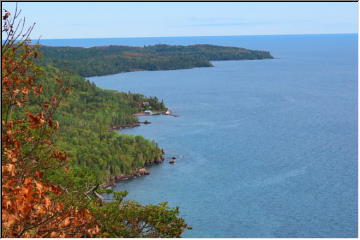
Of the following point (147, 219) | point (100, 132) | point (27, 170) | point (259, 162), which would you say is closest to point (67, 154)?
point (147, 219)

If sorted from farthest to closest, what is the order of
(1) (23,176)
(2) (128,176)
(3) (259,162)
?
(3) (259,162), (2) (128,176), (1) (23,176)

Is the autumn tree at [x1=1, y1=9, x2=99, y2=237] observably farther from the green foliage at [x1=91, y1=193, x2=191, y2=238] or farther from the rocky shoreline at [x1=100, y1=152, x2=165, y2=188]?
the rocky shoreline at [x1=100, y1=152, x2=165, y2=188]

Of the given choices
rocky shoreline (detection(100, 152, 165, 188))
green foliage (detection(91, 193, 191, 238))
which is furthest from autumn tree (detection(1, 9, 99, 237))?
rocky shoreline (detection(100, 152, 165, 188))

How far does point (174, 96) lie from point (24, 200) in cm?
11172

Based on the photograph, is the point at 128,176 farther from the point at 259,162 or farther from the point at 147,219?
the point at 147,219

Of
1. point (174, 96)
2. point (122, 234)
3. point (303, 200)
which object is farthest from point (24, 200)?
point (174, 96)

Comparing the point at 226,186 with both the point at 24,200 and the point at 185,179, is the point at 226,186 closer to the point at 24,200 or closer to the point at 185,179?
the point at 185,179

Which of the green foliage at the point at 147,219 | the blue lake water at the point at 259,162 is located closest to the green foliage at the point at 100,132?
the blue lake water at the point at 259,162

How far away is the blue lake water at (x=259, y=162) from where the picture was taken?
4550cm

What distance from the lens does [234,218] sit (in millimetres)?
45438

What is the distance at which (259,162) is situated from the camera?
206ft

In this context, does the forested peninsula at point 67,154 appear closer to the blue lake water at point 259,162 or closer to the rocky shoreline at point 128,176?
the rocky shoreline at point 128,176

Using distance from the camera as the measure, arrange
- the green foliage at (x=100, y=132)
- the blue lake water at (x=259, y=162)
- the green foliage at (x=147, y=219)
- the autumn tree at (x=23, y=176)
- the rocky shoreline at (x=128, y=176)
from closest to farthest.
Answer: the autumn tree at (x=23, y=176), the green foliage at (x=147, y=219), the blue lake water at (x=259, y=162), the rocky shoreline at (x=128, y=176), the green foliage at (x=100, y=132)

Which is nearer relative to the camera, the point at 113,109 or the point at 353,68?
the point at 113,109
